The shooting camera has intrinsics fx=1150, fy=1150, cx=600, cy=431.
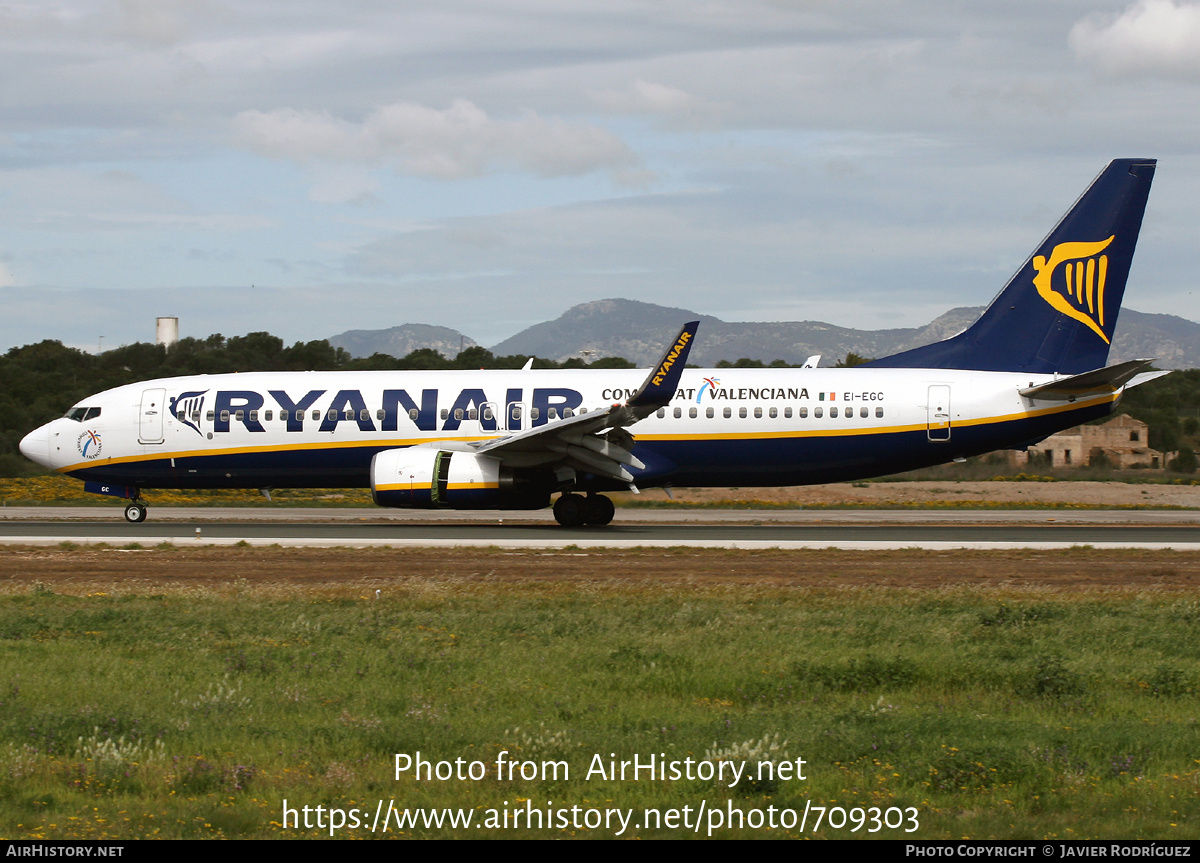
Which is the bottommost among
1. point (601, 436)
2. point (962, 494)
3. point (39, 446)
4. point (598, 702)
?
Result: point (598, 702)

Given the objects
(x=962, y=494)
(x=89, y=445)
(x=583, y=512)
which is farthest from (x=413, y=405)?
(x=962, y=494)

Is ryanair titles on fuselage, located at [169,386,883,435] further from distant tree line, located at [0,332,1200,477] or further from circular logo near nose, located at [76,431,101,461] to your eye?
distant tree line, located at [0,332,1200,477]

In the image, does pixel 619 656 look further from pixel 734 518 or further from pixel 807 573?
pixel 734 518

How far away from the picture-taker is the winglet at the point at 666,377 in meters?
23.8

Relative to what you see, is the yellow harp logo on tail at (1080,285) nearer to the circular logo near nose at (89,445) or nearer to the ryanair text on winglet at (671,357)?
the ryanair text on winglet at (671,357)

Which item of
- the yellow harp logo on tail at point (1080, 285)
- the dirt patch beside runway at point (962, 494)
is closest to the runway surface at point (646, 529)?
the yellow harp logo on tail at point (1080, 285)

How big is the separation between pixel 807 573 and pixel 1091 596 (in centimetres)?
444

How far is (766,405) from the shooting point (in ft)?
89.5

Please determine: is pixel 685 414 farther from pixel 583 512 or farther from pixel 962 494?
pixel 962 494

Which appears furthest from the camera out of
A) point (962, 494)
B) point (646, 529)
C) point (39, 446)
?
point (962, 494)

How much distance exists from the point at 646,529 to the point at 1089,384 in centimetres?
1060

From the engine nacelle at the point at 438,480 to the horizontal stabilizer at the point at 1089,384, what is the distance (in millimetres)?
12419

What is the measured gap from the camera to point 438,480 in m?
25.5
